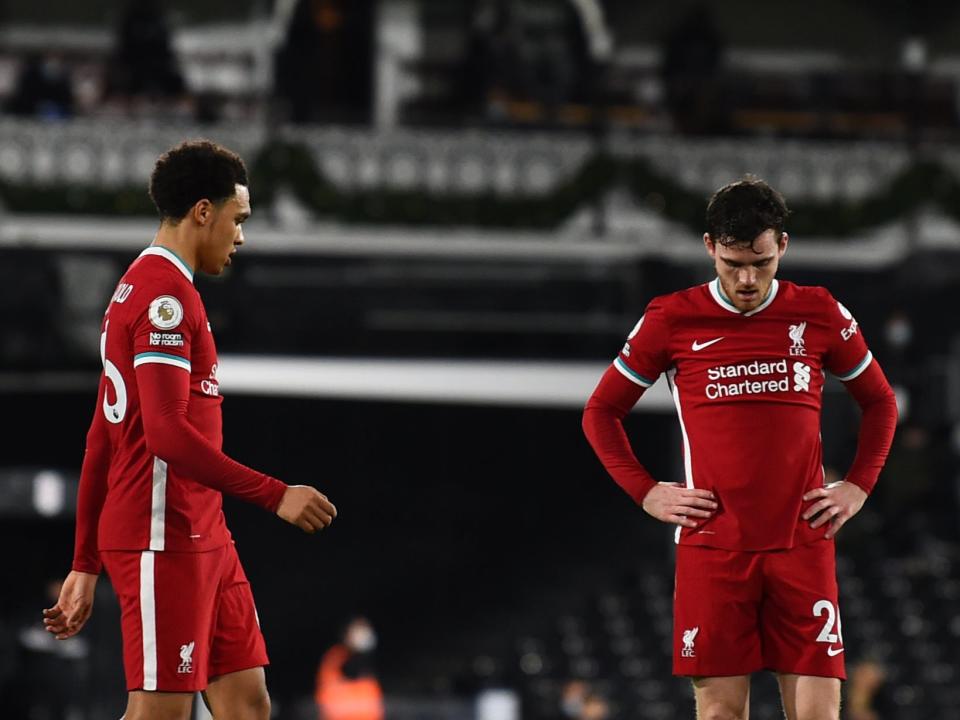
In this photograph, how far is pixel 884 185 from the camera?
1892 centimetres

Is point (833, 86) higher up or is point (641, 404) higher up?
point (833, 86)

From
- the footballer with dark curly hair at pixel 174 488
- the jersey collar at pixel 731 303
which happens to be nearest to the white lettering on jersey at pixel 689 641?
the jersey collar at pixel 731 303

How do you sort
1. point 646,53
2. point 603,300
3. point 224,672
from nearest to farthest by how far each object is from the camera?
1. point 224,672
2. point 603,300
3. point 646,53

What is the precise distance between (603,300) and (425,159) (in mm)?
2684

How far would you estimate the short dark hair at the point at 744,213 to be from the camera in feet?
13.8

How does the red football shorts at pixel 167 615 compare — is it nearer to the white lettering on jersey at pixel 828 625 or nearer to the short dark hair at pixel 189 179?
the short dark hair at pixel 189 179

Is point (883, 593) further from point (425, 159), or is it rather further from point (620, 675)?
point (425, 159)

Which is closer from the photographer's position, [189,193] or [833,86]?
[189,193]

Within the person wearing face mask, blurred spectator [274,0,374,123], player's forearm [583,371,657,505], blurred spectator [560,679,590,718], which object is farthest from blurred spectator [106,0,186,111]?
player's forearm [583,371,657,505]

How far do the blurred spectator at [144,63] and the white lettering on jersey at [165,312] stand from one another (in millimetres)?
14991

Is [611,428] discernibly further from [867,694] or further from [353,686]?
[353,686]

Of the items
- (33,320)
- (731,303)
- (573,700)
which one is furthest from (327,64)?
(731,303)

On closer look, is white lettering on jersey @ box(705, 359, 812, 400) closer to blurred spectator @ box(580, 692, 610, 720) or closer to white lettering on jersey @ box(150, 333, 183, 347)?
white lettering on jersey @ box(150, 333, 183, 347)

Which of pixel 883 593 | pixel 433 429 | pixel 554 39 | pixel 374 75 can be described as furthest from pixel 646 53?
pixel 883 593
